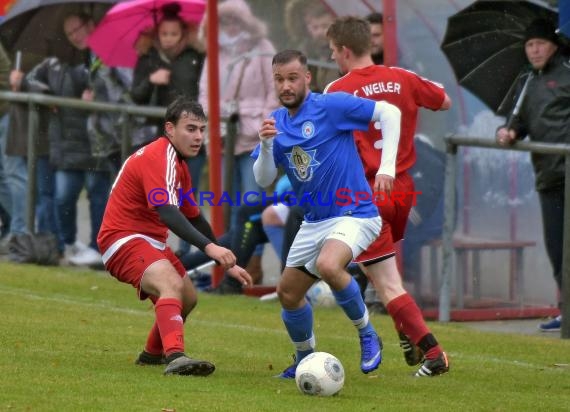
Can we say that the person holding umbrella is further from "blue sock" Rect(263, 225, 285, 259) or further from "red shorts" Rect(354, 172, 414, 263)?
"blue sock" Rect(263, 225, 285, 259)

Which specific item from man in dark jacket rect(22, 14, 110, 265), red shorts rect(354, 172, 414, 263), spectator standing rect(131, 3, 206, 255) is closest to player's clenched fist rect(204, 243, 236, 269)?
red shorts rect(354, 172, 414, 263)

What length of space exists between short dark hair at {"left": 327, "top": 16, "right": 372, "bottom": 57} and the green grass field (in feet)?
6.64

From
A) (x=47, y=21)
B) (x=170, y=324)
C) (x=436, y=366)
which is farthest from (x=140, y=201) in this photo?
(x=47, y=21)

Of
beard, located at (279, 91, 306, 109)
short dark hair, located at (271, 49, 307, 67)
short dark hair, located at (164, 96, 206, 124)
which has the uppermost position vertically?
short dark hair, located at (271, 49, 307, 67)

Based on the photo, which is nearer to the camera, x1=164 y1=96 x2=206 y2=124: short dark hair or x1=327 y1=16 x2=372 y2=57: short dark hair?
x1=164 y1=96 x2=206 y2=124: short dark hair

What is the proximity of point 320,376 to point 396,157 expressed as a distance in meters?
1.76

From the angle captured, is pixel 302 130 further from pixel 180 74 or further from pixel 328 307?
pixel 180 74

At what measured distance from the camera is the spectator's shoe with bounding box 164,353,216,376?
8570 millimetres

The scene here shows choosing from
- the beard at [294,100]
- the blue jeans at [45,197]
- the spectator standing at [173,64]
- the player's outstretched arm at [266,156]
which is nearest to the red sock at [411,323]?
the player's outstretched arm at [266,156]

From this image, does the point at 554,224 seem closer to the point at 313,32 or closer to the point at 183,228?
the point at 313,32

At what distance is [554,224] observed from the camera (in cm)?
1164

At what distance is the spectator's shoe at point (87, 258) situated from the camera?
49.9 ft

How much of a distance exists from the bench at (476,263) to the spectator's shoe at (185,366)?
13.8 ft

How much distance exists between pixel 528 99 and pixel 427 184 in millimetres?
1307
